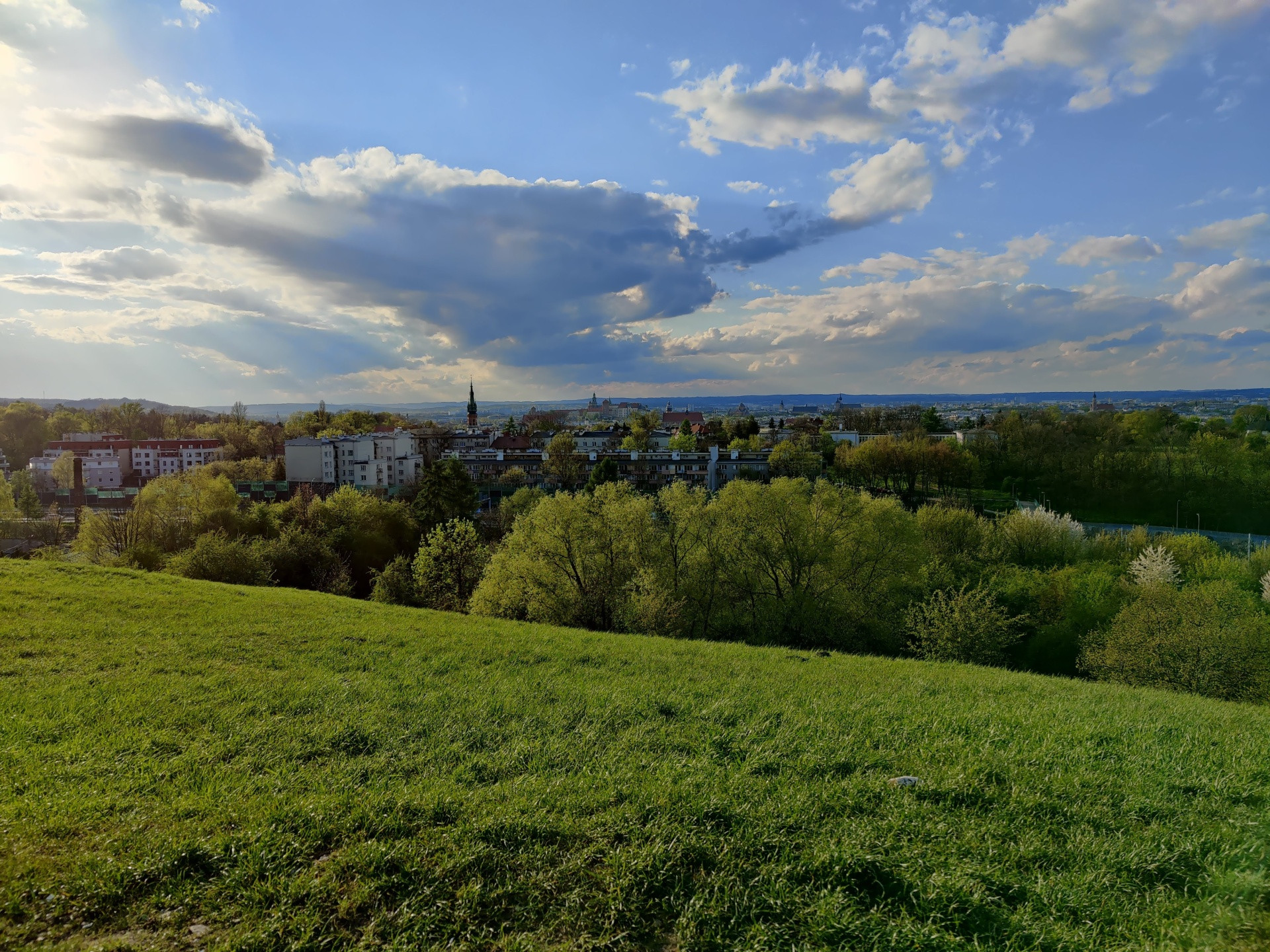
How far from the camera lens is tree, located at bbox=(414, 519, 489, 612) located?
32.6 m

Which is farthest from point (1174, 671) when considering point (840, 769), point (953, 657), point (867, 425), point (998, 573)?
point (867, 425)

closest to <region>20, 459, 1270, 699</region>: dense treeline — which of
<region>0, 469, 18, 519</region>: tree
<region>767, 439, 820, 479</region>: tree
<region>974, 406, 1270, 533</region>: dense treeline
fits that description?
<region>0, 469, 18, 519</region>: tree

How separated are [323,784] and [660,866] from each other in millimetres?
3738

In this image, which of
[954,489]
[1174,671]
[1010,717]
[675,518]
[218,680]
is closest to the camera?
[1010,717]

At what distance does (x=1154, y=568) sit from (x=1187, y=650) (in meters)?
17.8

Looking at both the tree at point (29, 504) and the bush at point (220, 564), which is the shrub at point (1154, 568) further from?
the tree at point (29, 504)

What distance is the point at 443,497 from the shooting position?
1998 inches

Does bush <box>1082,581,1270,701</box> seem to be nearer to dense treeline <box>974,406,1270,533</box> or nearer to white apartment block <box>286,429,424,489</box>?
dense treeline <box>974,406,1270,533</box>

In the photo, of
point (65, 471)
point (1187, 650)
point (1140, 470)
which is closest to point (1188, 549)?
point (1187, 650)

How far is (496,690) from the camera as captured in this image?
33.7 feet

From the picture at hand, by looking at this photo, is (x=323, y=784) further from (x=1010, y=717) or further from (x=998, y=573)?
(x=998, y=573)

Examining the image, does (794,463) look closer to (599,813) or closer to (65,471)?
(599,813)

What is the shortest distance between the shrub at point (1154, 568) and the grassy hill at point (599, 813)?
30.1m

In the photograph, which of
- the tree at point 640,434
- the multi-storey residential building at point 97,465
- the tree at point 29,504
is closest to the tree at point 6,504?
the tree at point 29,504
